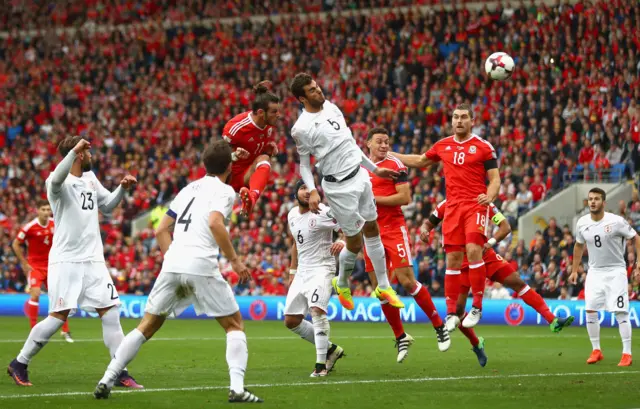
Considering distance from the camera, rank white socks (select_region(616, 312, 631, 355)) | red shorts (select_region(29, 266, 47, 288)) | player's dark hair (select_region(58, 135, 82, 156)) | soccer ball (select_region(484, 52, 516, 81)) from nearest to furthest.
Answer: player's dark hair (select_region(58, 135, 82, 156))
white socks (select_region(616, 312, 631, 355))
soccer ball (select_region(484, 52, 516, 81))
red shorts (select_region(29, 266, 47, 288))

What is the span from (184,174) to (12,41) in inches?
537

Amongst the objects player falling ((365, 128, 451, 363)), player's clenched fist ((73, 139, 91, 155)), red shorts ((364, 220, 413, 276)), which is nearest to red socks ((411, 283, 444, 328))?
player falling ((365, 128, 451, 363))

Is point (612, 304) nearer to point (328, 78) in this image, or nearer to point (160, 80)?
point (328, 78)

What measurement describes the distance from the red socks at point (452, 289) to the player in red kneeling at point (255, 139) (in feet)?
8.80

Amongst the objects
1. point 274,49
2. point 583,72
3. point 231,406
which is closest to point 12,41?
point 274,49

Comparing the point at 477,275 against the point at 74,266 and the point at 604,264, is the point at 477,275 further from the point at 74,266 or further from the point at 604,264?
the point at 74,266

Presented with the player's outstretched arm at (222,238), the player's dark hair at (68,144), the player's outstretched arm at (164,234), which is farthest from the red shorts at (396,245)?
the player's outstretched arm at (222,238)

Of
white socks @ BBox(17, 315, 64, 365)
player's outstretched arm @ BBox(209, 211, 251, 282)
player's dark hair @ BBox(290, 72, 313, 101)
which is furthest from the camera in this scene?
player's dark hair @ BBox(290, 72, 313, 101)

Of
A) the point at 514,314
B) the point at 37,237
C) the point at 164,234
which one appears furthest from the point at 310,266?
the point at 514,314

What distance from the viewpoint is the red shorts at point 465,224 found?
1306 cm

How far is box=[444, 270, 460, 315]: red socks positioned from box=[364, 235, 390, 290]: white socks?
820 millimetres

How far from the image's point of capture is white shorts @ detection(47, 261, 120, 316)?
36.8ft

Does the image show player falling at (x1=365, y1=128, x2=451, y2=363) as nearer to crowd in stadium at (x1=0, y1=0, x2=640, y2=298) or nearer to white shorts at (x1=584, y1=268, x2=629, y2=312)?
white shorts at (x1=584, y1=268, x2=629, y2=312)

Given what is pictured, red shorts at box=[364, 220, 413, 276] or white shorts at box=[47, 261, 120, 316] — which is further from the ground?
white shorts at box=[47, 261, 120, 316]
